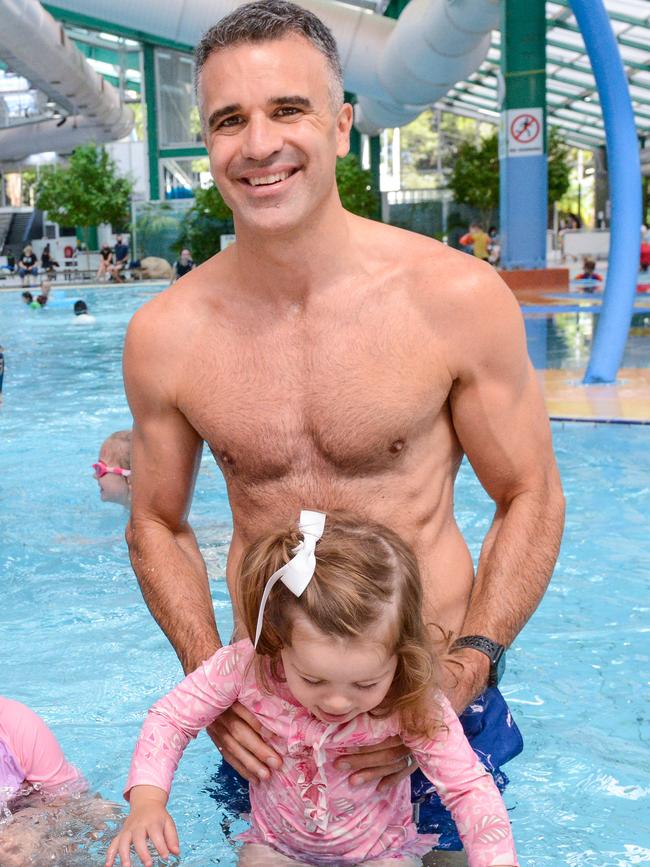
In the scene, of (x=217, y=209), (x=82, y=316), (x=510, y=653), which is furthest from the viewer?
(x=217, y=209)

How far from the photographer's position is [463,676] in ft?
7.28

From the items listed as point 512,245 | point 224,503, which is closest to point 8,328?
point 512,245

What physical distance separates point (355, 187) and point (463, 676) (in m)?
34.1

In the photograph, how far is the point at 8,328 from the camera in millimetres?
18547

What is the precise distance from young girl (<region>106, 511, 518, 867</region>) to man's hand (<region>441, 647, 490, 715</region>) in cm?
6

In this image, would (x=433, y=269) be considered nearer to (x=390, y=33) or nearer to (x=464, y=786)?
(x=464, y=786)

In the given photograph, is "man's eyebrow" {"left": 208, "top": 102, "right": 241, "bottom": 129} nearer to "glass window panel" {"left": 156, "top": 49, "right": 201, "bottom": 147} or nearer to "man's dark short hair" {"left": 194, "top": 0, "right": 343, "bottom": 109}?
"man's dark short hair" {"left": 194, "top": 0, "right": 343, "bottom": 109}

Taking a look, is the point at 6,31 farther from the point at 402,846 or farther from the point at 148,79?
the point at 402,846

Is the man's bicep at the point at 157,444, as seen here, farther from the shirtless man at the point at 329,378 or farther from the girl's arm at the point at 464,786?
the girl's arm at the point at 464,786

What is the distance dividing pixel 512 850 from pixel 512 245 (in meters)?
19.0

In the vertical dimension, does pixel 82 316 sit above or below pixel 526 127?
below

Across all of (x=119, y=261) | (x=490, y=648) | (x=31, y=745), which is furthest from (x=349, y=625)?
(x=119, y=261)

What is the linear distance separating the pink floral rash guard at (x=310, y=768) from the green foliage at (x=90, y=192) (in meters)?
38.0

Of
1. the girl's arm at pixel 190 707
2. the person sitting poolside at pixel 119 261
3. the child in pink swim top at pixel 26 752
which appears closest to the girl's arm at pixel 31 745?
the child in pink swim top at pixel 26 752
